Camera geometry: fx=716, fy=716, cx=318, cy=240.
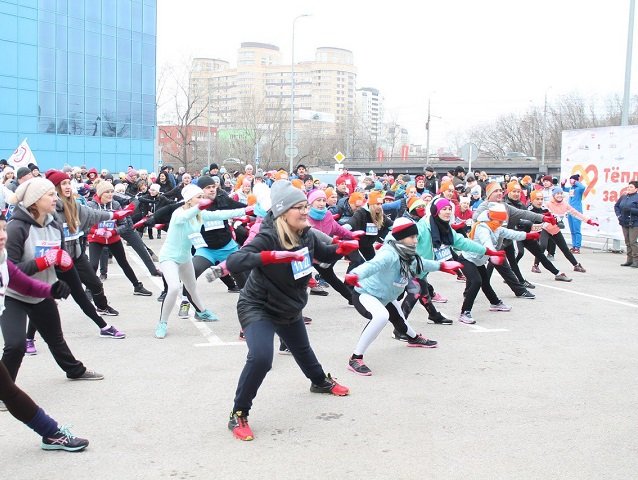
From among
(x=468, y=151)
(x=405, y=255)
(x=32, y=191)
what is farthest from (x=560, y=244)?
(x=468, y=151)

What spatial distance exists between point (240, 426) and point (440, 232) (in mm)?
4260

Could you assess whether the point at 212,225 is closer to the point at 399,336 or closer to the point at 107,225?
the point at 107,225

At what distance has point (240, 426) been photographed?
198 inches

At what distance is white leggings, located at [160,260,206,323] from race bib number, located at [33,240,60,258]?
221 cm

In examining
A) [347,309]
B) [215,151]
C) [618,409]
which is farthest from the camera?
[215,151]

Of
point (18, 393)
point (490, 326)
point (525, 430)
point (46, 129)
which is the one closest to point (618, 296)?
point (490, 326)

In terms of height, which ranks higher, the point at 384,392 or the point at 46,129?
the point at 46,129

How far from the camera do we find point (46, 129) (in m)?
50.3

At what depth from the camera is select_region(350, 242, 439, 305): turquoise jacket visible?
684 cm

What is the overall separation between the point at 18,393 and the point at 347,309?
240 inches

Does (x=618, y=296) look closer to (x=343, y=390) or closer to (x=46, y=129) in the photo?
(x=343, y=390)

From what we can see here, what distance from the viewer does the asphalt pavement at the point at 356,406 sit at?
4551mm

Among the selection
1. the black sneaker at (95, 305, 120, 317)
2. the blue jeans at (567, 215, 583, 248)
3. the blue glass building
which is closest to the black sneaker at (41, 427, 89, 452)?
the black sneaker at (95, 305, 120, 317)

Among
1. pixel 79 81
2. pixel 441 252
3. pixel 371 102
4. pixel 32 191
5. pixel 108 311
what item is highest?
pixel 371 102
